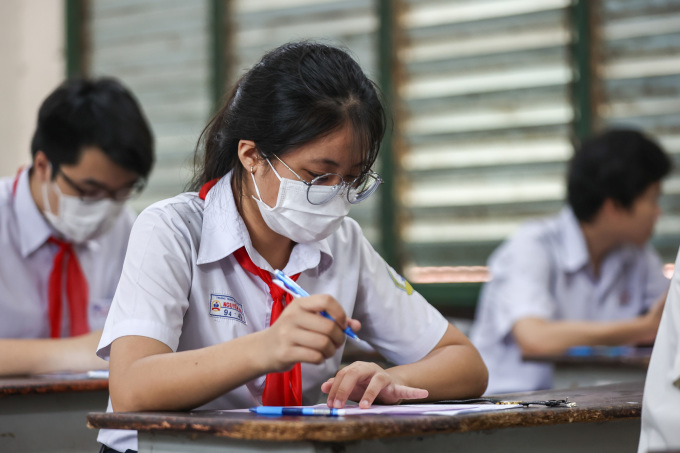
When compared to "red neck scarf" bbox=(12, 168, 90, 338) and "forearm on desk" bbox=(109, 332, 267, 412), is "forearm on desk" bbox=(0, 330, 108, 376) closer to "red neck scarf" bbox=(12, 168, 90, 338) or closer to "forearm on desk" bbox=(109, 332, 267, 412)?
"red neck scarf" bbox=(12, 168, 90, 338)

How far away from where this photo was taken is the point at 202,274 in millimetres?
1528

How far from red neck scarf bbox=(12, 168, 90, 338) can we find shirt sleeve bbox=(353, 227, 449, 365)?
1105 millimetres

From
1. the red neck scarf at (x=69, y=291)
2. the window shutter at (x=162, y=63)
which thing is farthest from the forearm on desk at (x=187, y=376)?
the window shutter at (x=162, y=63)

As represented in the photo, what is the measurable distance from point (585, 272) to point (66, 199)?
6.21ft

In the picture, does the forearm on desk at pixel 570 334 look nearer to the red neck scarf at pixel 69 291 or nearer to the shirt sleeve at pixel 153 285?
the red neck scarf at pixel 69 291

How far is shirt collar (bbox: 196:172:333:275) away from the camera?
154 cm

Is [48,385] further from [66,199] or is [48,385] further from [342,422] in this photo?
[342,422]

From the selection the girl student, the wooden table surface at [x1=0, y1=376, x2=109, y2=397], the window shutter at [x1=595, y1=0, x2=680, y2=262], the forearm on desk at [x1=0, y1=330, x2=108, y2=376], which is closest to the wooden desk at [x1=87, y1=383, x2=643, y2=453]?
the girl student

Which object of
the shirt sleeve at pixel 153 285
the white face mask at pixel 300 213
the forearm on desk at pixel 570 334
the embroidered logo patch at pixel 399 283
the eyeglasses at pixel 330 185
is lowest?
the forearm on desk at pixel 570 334

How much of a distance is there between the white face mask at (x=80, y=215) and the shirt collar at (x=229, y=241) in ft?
2.98

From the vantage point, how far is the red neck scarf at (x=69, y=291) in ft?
8.19

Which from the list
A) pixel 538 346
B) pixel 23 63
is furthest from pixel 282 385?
pixel 23 63

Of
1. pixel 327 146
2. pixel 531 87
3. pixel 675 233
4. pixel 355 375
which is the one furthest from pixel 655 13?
pixel 355 375

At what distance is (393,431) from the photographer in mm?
1063
